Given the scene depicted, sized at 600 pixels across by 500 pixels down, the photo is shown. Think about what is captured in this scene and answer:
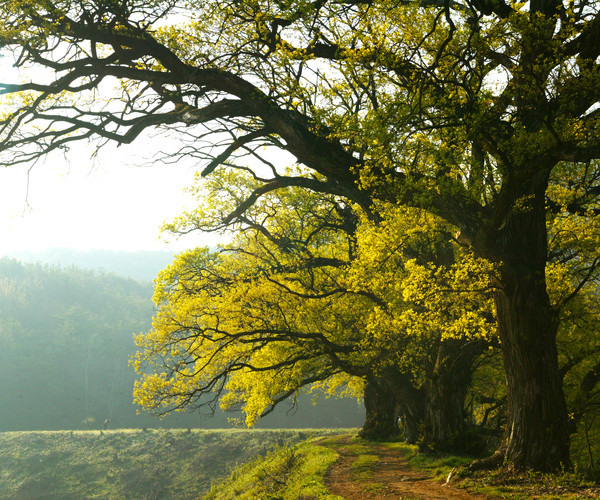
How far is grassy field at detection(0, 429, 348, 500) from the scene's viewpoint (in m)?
33.8

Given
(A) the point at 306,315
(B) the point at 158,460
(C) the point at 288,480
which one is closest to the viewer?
(C) the point at 288,480

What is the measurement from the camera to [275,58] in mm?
10805

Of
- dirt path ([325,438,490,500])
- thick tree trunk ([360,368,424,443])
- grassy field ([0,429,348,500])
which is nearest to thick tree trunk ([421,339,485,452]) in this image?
dirt path ([325,438,490,500])

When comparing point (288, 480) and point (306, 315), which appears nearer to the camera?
point (288, 480)

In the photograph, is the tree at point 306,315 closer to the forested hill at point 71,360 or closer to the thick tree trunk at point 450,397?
the thick tree trunk at point 450,397

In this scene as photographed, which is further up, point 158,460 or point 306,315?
point 306,315

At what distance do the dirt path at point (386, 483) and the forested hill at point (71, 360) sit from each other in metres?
61.0

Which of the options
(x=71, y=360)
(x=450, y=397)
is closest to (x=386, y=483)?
(x=450, y=397)

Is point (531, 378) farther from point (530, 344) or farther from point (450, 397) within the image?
point (450, 397)

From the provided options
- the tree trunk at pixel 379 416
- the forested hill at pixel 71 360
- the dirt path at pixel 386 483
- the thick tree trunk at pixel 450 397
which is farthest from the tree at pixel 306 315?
the forested hill at pixel 71 360

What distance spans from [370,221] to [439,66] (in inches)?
182

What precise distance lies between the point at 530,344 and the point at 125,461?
38079 millimetres

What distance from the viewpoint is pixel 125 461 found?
38719 mm

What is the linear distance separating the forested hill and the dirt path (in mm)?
61024
